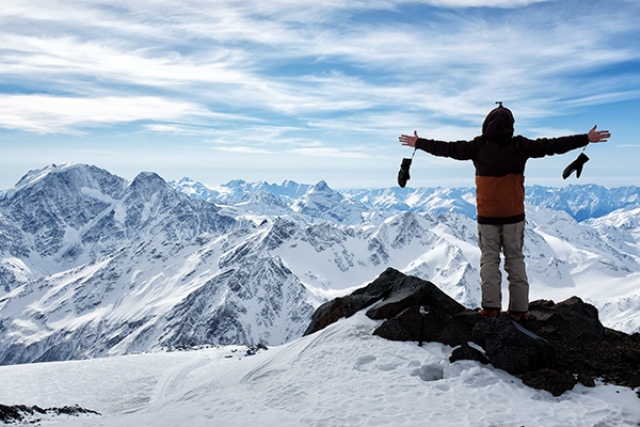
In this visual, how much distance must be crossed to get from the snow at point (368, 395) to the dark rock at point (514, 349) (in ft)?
0.95

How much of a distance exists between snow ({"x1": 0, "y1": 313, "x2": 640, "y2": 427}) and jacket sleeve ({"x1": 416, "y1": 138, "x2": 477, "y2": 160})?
4.71 meters

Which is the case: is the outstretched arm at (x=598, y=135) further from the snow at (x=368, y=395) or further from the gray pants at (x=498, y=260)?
the snow at (x=368, y=395)

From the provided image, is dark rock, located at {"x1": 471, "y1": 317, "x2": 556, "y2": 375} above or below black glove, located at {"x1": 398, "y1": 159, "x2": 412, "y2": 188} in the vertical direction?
below

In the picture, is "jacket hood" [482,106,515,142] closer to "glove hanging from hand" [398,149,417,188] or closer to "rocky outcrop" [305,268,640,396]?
"glove hanging from hand" [398,149,417,188]

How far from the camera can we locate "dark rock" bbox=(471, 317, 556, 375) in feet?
32.0

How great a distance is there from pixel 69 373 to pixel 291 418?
70.2 ft

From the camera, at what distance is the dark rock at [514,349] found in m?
9.75

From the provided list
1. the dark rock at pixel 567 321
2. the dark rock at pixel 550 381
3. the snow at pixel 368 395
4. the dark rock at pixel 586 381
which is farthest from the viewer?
the dark rock at pixel 567 321

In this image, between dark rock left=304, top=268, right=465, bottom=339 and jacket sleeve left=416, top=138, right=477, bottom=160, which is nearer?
jacket sleeve left=416, top=138, right=477, bottom=160

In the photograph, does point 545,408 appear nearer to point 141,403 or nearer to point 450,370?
point 450,370

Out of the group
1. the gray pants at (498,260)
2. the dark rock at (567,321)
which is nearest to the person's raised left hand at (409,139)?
the gray pants at (498,260)

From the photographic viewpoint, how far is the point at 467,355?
10.3 metres

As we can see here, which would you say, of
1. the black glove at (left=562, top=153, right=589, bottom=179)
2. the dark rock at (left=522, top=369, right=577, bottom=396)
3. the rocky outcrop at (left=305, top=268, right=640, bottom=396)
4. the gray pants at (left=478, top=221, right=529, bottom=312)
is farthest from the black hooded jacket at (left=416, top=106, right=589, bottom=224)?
the dark rock at (left=522, top=369, right=577, bottom=396)

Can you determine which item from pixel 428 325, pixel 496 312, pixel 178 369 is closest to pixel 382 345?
pixel 428 325
